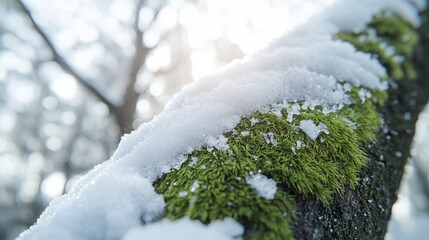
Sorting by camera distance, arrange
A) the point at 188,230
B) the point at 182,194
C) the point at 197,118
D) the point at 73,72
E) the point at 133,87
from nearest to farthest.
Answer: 1. the point at 188,230
2. the point at 182,194
3. the point at 197,118
4. the point at 73,72
5. the point at 133,87

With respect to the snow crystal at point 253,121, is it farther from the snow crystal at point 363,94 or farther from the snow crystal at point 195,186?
the snow crystal at point 363,94

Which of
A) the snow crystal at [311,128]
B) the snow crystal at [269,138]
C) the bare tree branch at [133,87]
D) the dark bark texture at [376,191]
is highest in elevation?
the snow crystal at [269,138]

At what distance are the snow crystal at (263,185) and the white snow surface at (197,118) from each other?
0.16m

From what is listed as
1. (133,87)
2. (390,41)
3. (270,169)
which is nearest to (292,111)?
(270,169)

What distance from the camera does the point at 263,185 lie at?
0.77 metres

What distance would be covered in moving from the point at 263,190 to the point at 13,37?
9.22 m

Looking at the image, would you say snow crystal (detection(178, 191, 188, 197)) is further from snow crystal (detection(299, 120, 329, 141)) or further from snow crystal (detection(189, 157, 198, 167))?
snow crystal (detection(299, 120, 329, 141))

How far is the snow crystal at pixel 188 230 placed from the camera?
646 mm

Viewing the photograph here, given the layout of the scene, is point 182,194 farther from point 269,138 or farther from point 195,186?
point 269,138

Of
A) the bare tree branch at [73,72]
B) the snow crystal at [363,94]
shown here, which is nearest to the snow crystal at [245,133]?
the snow crystal at [363,94]

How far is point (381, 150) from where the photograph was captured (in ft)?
4.55

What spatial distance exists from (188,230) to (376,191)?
889 millimetres

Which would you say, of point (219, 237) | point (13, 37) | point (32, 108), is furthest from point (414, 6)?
point (32, 108)

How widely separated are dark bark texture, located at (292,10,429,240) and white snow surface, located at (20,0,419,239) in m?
0.26
